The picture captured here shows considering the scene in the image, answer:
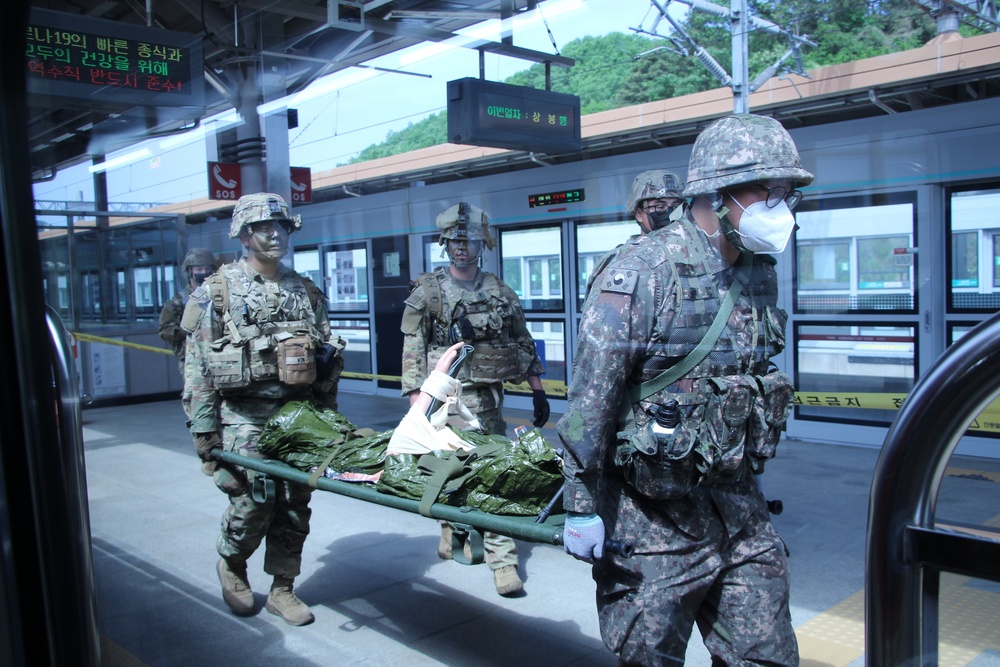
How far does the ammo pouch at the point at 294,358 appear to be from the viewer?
3500 millimetres

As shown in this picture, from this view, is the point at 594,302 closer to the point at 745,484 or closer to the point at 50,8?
the point at 745,484

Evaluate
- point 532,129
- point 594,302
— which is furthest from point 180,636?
point 532,129

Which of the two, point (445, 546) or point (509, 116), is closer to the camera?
point (509, 116)

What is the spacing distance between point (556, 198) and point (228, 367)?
3.86 m

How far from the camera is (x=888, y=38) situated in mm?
2568

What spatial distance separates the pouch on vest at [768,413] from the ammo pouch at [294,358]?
2118mm

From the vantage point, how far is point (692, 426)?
78.2 inches

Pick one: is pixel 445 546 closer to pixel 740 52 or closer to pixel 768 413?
pixel 768 413

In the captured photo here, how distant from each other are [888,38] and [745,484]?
1553 millimetres

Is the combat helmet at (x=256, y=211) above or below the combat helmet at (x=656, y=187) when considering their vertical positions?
below

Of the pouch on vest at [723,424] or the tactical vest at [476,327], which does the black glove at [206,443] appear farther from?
the pouch on vest at [723,424]

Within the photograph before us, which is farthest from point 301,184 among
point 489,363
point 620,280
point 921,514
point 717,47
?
point 921,514

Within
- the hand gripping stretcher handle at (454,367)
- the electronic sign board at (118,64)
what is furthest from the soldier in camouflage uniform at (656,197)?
the electronic sign board at (118,64)

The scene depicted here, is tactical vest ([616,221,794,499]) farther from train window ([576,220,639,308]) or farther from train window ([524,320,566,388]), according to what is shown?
train window ([524,320,566,388])
